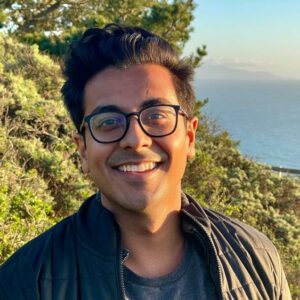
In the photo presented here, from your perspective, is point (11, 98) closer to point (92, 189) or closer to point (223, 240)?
point (92, 189)

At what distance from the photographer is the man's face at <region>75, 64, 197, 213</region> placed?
1581 mm

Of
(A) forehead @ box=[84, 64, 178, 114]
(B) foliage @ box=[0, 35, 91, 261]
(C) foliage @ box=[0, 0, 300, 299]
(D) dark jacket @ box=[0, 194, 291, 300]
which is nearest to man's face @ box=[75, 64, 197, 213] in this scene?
(A) forehead @ box=[84, 64, 178, 114]

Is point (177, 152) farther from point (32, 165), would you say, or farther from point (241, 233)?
point (32, 165)

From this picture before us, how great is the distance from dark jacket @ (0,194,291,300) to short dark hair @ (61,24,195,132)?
1.30 ft

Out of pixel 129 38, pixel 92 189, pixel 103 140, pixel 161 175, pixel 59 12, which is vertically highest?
pixel 59 12

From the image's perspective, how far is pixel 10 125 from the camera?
20.8 feet

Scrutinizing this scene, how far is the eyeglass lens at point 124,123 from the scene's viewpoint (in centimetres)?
161

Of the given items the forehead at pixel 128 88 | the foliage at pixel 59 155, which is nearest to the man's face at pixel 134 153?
the forehead at pixel 128 88

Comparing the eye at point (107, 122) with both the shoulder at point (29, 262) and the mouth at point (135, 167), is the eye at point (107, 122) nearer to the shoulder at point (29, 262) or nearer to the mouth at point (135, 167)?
the mouth at point (135, 167)

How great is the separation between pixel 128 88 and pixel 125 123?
0.14m

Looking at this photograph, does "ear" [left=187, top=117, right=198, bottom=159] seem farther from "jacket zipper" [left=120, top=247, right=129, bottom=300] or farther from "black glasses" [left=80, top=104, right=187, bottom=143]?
"jacket zipper" [left=120, top=247, right=129, bottom=300]

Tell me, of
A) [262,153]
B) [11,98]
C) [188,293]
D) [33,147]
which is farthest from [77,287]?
[262,153]

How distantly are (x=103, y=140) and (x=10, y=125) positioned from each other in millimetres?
5054

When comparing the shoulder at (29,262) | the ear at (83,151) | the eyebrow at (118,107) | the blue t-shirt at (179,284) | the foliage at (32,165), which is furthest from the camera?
the foliage at (32,165)
